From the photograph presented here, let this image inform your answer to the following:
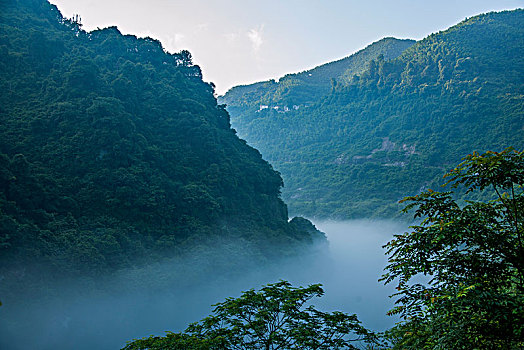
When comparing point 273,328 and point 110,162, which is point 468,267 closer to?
point 273,328

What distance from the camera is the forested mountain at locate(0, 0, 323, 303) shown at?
87.5 feet

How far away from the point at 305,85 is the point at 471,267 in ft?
427

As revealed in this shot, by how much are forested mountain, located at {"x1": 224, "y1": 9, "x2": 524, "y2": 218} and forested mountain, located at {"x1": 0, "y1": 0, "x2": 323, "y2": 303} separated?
Result: 37496 mm

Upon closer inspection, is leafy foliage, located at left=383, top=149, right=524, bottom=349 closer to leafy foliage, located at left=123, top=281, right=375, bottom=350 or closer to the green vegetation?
the green vegetation

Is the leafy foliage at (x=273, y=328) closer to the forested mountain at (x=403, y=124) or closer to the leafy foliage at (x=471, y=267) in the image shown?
the leafy foliage at (x=471, y=267)

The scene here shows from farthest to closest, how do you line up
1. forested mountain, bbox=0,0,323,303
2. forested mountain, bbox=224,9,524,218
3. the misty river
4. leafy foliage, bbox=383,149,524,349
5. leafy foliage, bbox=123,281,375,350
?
forested mountain, bbox=224,9,524,218 < forested mountain, bbox=0,0,323,303 < the misty river < leafy foliage, bbox=123,281,375,350 < leafy foliage, bbox=383,149,524,349

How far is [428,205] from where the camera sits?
6012mm

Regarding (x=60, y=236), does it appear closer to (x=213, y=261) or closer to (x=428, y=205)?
(x=213, y=261)

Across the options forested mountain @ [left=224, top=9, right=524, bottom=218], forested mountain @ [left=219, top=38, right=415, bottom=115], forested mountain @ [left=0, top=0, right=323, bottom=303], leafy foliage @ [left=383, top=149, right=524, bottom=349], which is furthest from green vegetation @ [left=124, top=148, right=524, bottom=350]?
forested mountain @ [left=219, top=38, right=415, bottom=115]

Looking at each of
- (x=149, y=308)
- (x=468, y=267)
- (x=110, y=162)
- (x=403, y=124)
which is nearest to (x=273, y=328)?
(x=468, y=267)

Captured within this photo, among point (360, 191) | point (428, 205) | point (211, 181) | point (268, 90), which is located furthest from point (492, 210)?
point (268, 90)

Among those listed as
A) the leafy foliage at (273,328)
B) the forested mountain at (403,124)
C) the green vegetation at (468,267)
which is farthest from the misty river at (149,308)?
the forested mountain at (403,124)

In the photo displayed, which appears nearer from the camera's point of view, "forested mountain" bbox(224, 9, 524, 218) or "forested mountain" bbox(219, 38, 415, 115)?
"forested mountain" bbox(224, 9, 524, 218)

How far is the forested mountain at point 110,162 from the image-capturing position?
26.7 m
